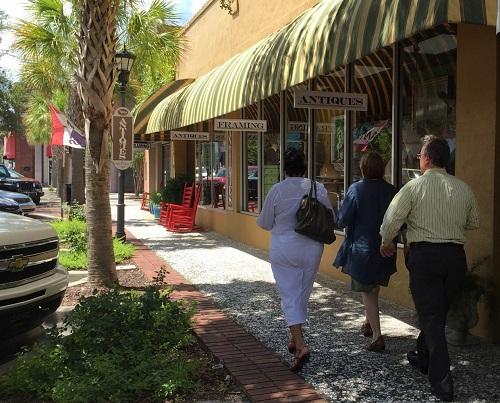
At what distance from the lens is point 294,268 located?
457 centimetres

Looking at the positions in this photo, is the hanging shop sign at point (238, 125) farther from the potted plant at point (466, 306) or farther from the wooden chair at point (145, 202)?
the wooden chair at point (145, 202)

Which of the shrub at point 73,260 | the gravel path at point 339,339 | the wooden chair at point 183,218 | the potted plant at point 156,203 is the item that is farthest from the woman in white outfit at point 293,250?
the potted plant at point 156,203

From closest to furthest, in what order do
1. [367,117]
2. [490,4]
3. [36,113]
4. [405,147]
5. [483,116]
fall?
[490,4]
[483,116]
[405,147]
[367,117]
[36,113]

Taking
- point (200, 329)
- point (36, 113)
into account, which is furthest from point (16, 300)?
point (36, 113)

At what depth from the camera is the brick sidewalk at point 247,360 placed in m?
4.08

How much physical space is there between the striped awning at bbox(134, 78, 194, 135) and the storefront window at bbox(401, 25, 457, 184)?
1017 cm

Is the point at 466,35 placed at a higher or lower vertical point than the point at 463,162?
higher

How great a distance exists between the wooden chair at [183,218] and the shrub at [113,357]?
9.25m

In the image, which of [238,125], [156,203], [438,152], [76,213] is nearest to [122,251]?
[238,125]

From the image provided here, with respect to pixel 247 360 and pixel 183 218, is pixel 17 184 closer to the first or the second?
pixel 183 218

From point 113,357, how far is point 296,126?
627cm

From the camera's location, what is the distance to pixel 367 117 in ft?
25.2

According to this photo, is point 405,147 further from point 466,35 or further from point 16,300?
point 16,300

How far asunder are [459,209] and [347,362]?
5.41 ft
